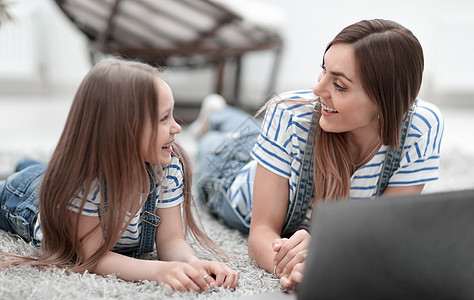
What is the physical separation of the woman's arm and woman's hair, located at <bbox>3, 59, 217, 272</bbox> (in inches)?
9.0

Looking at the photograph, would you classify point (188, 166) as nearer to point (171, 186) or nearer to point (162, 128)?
point (171, 186)

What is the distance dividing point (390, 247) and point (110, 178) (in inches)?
17.1

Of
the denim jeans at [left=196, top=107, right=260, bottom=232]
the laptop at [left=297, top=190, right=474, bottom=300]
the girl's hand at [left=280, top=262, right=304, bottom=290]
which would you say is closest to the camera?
the laptop at [left=297, top=190, right=474, bottom=300]

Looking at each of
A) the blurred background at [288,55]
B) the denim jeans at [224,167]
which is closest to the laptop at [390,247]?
the denim jeans at [224,167]

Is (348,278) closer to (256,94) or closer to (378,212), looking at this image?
(378,212)

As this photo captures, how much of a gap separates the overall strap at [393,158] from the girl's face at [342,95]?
73 mm

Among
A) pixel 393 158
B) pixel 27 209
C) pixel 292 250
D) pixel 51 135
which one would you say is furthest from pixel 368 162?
pixel 51 135

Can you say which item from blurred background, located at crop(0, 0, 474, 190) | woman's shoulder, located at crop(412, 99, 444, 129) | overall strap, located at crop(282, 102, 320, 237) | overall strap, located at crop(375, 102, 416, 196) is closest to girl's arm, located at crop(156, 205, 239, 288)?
overall strap, located at crop(282, 102, 320, 237)

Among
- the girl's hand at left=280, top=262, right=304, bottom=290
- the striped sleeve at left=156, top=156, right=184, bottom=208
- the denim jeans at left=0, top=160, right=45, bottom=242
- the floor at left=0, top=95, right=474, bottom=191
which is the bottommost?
the floor at left=0, top=95, right=474, bottom=191

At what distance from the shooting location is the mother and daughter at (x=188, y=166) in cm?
80

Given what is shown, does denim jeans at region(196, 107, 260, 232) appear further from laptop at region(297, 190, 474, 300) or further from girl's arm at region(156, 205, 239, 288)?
laptop at region(297, 190, 474, 300)

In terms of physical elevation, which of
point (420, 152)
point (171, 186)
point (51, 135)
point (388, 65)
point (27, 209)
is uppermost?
point (388, 65)

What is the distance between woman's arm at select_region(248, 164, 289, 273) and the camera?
3.17 ft

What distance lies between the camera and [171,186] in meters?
0.94
